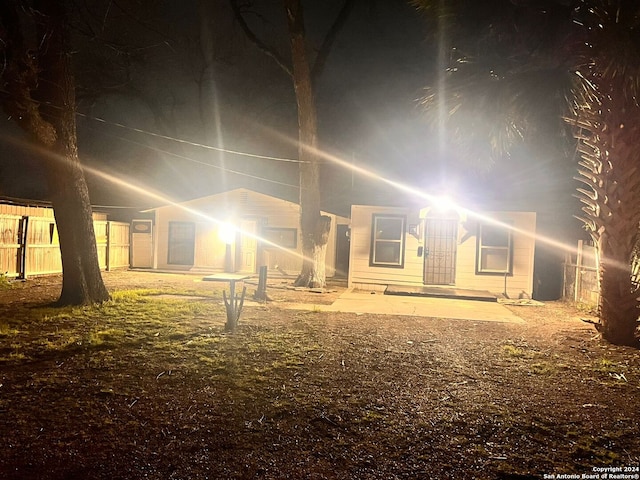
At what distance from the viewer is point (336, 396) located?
16.5ft

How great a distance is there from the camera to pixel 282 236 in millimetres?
18703

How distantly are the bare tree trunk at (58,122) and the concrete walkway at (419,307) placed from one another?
15.9ft

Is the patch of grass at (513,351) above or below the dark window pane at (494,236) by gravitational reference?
below

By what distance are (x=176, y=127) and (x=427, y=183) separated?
833 inches

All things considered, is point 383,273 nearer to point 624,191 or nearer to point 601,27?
point 624,191

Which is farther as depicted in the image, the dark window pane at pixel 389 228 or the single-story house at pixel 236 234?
the single-story house at pixel 236 234

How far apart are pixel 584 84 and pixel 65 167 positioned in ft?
34.9

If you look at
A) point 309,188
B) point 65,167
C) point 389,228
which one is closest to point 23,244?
point 65,167

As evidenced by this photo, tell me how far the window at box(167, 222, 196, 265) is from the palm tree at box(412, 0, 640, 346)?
12756 mm

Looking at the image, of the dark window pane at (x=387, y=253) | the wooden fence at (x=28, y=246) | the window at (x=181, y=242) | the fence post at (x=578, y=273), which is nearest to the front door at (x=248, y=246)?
the window at (x=181, y=242)

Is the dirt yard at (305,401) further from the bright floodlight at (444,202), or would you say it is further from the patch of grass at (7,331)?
the bright floodlight at (444,202)

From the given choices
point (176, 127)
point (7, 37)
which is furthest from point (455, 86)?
point (176, 127)

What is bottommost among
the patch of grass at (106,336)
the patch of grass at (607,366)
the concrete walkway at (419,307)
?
the patch of grass at (106,336)

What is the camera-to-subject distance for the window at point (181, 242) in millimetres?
19344
